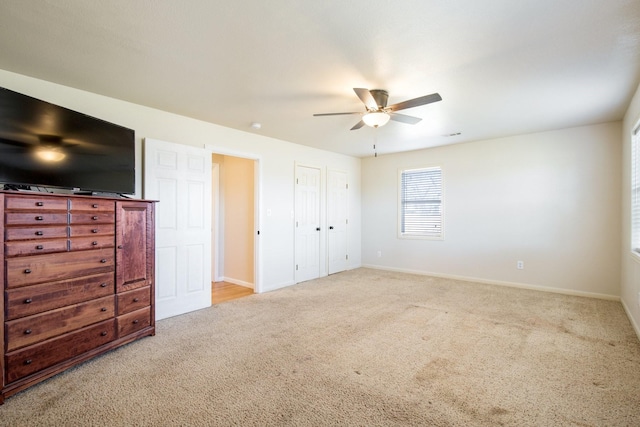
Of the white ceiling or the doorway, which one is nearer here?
the white ceiling

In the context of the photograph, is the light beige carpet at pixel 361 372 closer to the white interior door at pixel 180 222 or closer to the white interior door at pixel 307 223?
the white interior door at pixel 180 222

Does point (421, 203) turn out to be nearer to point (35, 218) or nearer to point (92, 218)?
point (92, 218)

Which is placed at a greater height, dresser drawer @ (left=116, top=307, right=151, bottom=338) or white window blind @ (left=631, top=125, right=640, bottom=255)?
white window blind @ (left=631, top=125, right=640, bottom=255)

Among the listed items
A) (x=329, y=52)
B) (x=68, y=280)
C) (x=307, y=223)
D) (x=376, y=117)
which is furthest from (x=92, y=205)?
(x=307, y=223)

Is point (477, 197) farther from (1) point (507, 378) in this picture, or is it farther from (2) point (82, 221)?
(2) point (82, 221)

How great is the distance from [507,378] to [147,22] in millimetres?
3528

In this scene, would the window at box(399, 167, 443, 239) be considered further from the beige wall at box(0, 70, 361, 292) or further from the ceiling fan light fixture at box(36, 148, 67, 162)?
the ceiling fan light fixture at box(36, 148, 67, 162)

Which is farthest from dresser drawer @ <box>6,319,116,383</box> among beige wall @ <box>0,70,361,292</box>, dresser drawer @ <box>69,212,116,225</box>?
beige wall @ <box>0,70,361,292</box>

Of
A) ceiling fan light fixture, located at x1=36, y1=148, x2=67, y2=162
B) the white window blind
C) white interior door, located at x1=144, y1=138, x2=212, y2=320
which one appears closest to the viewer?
ceiling fan light fixture, located at x1=36, y1=148, x2=67, y2=162

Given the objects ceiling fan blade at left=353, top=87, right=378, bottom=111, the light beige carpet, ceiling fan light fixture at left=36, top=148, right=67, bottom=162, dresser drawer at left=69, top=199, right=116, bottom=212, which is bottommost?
the light beige carpet

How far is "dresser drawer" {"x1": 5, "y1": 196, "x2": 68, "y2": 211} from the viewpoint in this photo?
6.74 ft

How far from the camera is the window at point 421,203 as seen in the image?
5.83 meters

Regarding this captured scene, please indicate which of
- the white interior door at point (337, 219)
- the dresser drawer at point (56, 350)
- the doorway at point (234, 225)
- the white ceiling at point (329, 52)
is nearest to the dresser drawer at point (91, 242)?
the dresser drawer at point (56, 350)

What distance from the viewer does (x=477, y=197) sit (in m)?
5.35
